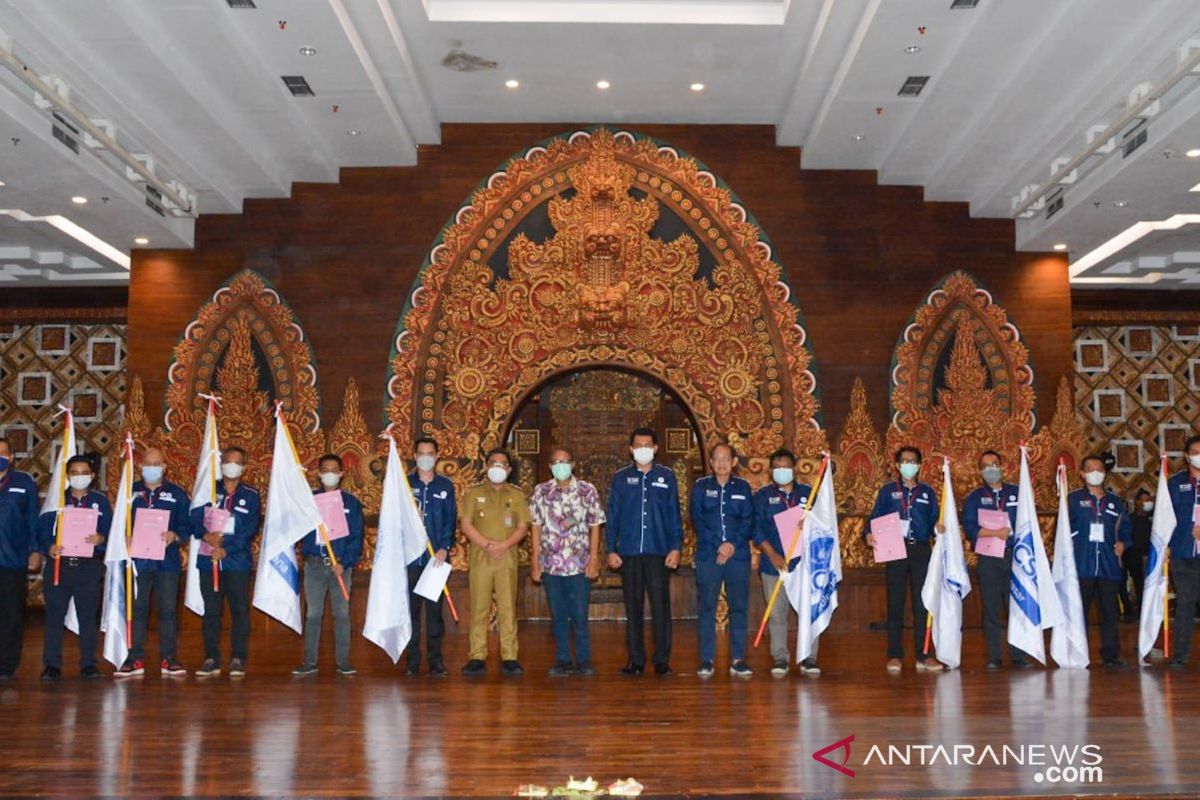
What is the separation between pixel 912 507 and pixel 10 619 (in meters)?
6.46

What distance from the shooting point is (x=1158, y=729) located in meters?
5.95

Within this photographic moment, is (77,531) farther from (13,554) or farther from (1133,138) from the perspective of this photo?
(1133,138)

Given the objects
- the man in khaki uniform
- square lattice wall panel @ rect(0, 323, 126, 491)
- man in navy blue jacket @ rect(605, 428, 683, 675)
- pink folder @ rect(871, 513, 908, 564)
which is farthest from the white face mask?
square lattice wall panel @ rect(0, 323, 126, 491)

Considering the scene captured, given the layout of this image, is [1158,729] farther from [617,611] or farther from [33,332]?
[33,332]

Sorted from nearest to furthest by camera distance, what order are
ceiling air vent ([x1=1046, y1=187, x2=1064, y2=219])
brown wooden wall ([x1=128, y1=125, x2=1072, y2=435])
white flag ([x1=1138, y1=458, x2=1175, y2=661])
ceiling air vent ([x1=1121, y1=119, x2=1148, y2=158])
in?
white flag ([x1=1138, y1=458, x2=1175, y2=661]) < ceiling air vent ([x1=1121, y1=119, x2=1148, y2=158]) < ceiling air vent ([x1=1046, y1=187, x2=1064, y2=219]) < brown wooden wall ([x1=128, y1=125, x2=1072, y2=435])

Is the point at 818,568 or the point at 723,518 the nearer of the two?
the point at 723,518

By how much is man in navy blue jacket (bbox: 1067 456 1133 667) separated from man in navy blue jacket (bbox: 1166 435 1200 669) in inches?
15.8

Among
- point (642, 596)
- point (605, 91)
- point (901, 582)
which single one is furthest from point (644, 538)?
point (605, 91)

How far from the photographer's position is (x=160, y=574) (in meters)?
8.72

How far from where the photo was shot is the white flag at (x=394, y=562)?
859cm

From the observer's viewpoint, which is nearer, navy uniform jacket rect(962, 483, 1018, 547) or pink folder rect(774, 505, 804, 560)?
pink folder rect(774, 505, 804, 560)

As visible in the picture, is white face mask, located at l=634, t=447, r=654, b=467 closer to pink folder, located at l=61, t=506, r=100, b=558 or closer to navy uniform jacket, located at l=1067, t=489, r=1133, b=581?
navy uniform jacket, located at l=1067, t=489, r=1133, b=581

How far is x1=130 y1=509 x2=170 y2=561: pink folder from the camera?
861 cm

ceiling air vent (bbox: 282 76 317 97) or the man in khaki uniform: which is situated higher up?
ceiling air vent (bbox: 282 76 317 97)
